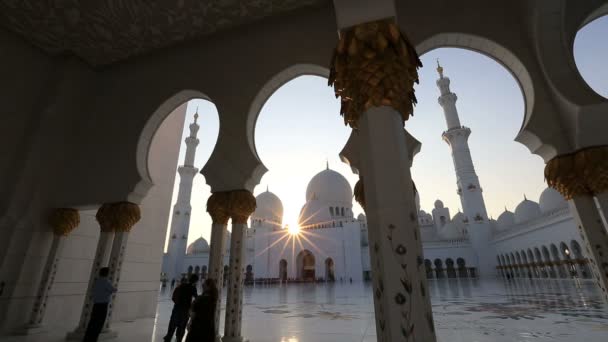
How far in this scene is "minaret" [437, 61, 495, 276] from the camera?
18953mm

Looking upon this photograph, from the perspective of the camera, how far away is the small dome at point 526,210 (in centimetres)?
1875

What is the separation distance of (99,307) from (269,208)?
23009 millimetres

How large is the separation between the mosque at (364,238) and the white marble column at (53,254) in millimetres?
11428

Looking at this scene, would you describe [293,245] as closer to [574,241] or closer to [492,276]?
[492,276]

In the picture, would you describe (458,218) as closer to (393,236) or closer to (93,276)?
(93,276)

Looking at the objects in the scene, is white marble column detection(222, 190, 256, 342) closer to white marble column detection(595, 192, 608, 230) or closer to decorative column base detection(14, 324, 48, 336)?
decorative column base detection(14, 324, 48, 336)

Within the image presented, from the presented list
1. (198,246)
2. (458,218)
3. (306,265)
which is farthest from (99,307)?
(458,218)

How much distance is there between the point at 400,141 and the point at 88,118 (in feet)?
17.0

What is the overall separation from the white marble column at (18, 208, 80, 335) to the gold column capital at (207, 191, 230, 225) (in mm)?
2288

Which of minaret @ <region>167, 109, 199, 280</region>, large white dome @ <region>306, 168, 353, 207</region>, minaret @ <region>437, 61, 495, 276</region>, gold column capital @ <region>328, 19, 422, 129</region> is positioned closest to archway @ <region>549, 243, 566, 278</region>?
minaret @ <region>437, 61, 495, 276</region>

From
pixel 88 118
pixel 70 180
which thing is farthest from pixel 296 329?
pixel 88 118

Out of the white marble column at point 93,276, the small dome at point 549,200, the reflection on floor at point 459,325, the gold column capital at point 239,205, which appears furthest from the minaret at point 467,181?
the white marble column at point 93,276

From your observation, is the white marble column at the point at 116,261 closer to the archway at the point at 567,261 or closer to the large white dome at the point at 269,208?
the archway at the point at 567,261

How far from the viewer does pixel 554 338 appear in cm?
267
